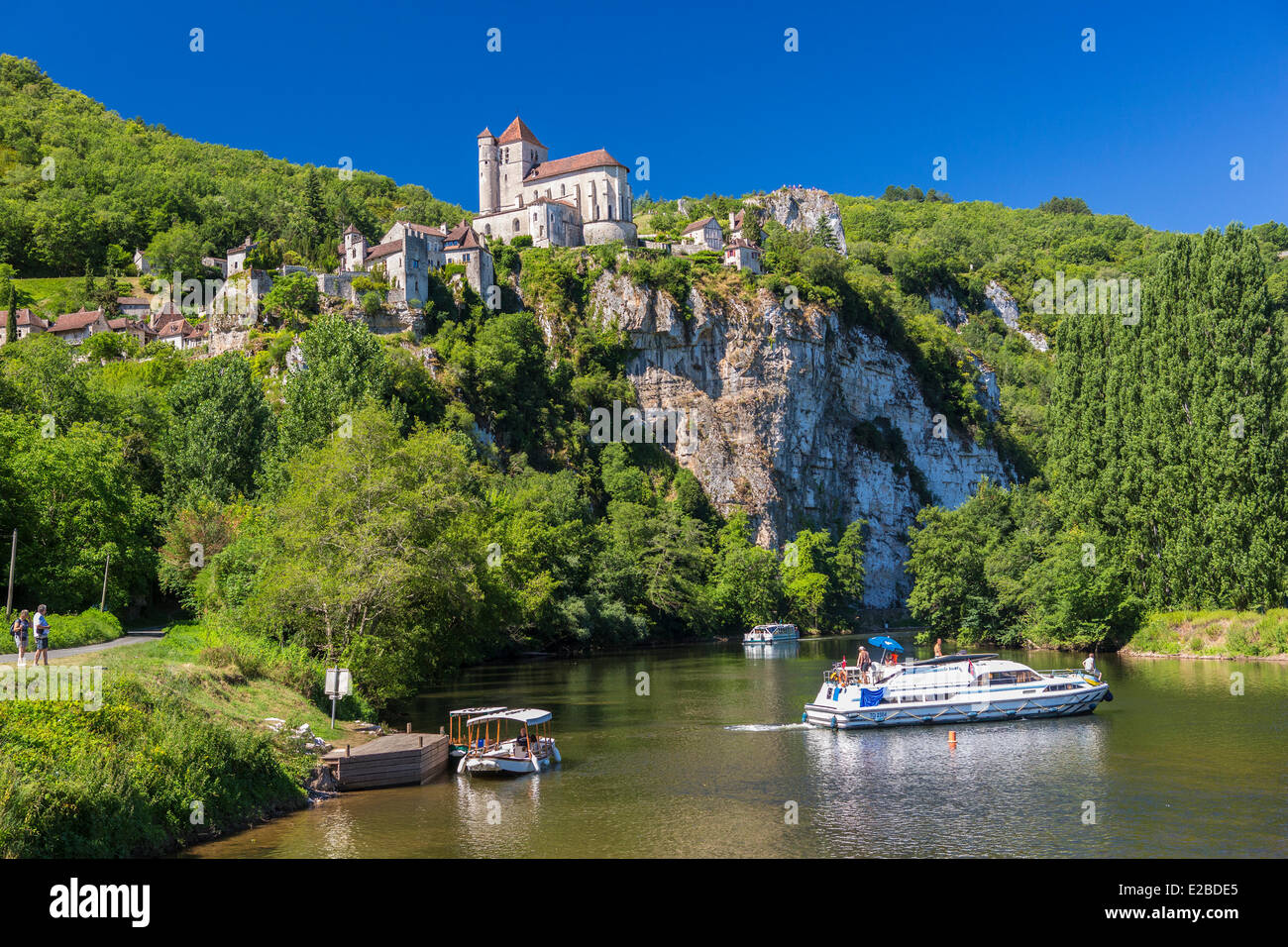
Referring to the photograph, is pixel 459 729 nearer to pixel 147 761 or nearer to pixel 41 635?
pixel 41 635

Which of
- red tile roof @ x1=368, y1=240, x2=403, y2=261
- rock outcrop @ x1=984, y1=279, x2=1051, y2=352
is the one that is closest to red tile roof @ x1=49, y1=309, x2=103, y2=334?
red tile roof @ x1=368, y1=240, x2=403, y2=261

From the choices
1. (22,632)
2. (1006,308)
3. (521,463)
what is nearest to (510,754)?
(22,632)

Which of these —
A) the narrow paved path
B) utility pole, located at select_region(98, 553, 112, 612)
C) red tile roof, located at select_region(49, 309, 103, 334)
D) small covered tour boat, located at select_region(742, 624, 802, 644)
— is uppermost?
red tile roof, located at select_region(49, 309, 103, 334)

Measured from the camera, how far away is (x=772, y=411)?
10712 centimetres

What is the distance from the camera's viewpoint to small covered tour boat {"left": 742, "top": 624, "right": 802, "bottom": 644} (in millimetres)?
80938

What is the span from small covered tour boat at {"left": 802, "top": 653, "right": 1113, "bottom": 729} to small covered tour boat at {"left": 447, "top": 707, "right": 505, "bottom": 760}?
12.5m

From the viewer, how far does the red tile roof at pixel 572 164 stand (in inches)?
4840

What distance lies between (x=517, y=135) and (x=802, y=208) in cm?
4972

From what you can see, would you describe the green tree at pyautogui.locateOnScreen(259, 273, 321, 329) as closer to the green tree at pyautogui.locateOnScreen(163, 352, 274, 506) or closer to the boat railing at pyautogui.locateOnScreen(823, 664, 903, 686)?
the green tree at pyautogui.locateOnScreen(163, 352, 274, 506)
